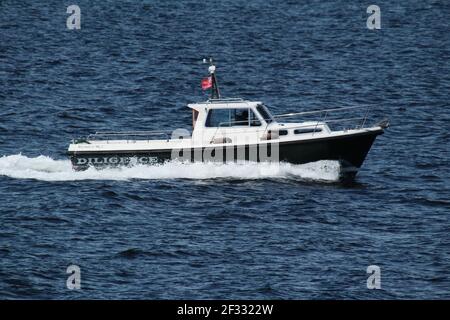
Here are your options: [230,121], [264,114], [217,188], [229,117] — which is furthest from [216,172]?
[264,114]

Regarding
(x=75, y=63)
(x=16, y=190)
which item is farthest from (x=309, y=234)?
(x=75, y=63)

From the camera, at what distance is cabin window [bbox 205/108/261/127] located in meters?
42.2

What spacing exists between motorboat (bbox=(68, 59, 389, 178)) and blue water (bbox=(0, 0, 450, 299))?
1.55ft

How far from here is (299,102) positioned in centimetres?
5844

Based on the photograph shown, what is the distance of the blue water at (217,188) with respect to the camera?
3275 centimetres

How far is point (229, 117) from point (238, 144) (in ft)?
3.97

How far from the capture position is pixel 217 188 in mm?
41062

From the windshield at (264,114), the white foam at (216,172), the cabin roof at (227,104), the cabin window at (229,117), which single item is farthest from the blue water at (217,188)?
the cabin roof at (227,104)

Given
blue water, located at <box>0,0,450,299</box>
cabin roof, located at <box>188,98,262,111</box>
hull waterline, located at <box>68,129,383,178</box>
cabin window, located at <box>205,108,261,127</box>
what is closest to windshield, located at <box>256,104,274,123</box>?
cabin roof, located at <box>188,98,262,111</box>

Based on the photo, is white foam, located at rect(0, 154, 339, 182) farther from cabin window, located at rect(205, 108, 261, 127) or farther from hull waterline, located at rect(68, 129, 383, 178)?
cabin window, located at rect(205, 108, 261, 127)

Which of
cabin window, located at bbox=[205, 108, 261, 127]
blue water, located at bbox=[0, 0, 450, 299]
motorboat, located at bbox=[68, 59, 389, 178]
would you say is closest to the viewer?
blue water, located at bbox=[0, 0, 450, 299]

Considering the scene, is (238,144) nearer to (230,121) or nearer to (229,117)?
(230,121)

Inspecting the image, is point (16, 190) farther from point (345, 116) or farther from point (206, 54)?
point (206, 54)

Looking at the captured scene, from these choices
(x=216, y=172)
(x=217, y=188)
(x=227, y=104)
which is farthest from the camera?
(x=227, y=104)
